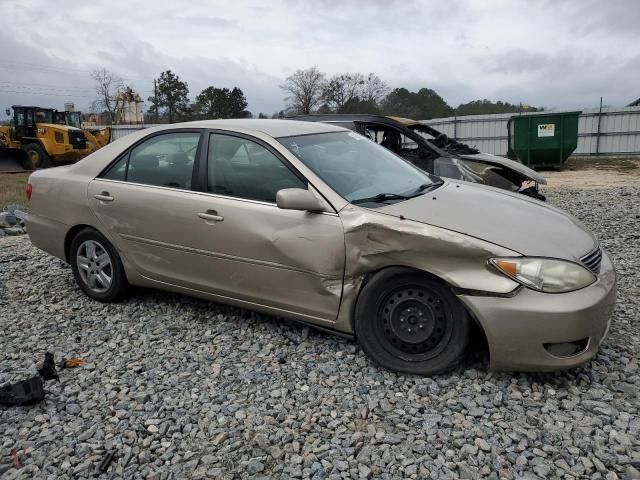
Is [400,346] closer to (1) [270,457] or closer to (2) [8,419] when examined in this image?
(1) [270,457]

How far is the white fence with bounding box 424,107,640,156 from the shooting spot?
2159 centimetres

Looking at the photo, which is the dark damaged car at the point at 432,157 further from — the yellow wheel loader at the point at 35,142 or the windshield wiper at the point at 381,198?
the yellow wheel loader at the point at 35,142

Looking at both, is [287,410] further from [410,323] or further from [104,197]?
[104,197]

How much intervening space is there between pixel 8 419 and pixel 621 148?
23938mm

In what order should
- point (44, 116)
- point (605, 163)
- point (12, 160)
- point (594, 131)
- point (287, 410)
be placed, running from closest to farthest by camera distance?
point (287, 410)
point (605, 163)
point (12, 160)
point (594, 131)
point (44, 116)

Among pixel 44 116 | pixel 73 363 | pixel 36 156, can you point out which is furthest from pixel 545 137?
pixel 44 116

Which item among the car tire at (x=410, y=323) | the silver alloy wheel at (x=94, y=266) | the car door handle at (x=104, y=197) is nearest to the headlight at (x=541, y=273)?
the car tire at (x=410, y=323)

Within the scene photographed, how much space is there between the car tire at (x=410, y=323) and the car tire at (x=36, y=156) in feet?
68.6

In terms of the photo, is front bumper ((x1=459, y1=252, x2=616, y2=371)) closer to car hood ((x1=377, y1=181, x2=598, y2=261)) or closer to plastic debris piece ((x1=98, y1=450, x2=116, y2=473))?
car hood ((x1=377, y1=181, x2=598, y2=261))

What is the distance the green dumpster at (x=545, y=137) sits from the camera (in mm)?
18719

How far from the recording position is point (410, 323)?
3195 millimetres

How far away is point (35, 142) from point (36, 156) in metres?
0.62

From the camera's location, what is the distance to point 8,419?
2955mm

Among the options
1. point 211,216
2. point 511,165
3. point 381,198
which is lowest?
point 511,165
